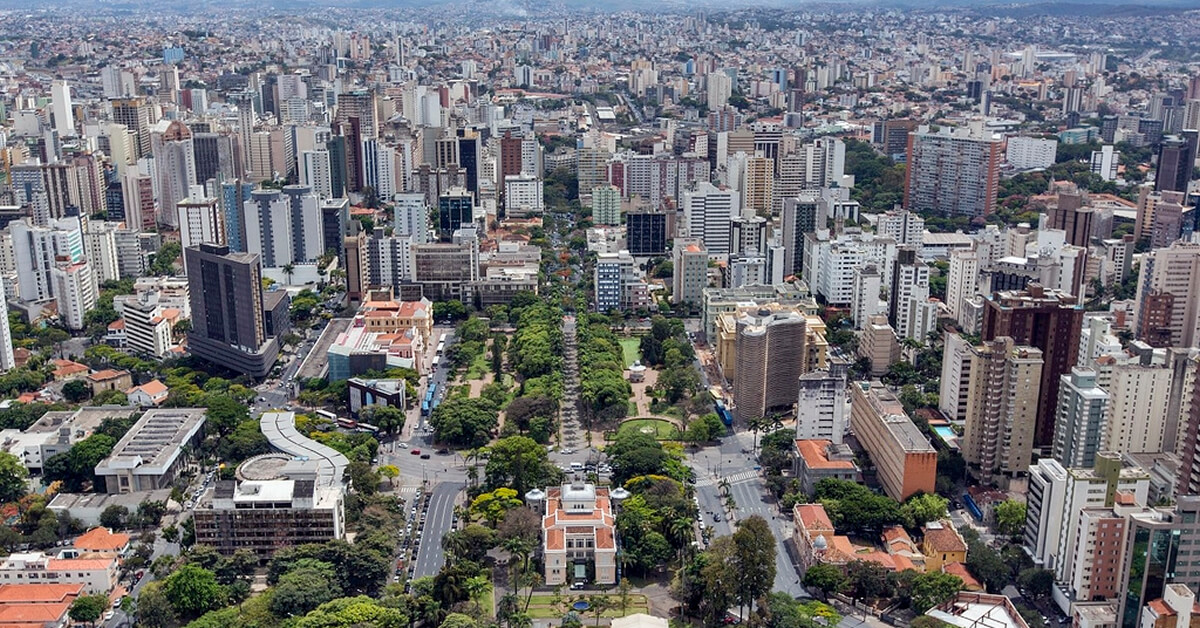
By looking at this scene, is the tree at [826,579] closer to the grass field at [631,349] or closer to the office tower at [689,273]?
the grass field at [631,349]

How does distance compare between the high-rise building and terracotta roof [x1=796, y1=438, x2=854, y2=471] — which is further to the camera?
terracotta roof [x1=796, y1=438, x2=854, y2=471]

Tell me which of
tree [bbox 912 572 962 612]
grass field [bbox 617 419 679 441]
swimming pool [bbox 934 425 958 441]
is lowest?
grass field [bbox 617 419 679 441]

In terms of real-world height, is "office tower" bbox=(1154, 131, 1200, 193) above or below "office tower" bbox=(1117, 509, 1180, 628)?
above

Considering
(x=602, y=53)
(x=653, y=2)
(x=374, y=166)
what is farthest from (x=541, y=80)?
(x=653, y=2)

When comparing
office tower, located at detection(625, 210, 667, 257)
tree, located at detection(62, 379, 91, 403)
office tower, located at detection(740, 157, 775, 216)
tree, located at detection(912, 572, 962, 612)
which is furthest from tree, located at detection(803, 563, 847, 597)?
office tower, located at detection(740, 157, 775, 216)

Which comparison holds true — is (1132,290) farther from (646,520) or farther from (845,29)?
(845,29)

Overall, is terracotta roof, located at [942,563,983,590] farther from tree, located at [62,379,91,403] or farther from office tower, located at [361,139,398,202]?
office tower, located at [361,139,398,202]
